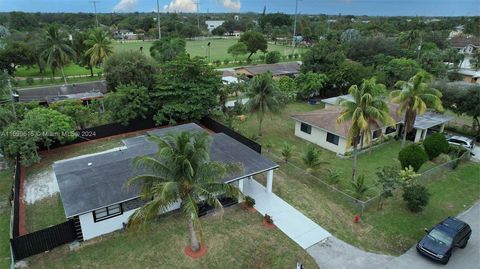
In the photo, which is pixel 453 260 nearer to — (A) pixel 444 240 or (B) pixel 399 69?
(A) pixel 444 240

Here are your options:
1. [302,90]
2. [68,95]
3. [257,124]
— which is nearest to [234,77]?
[302,90]

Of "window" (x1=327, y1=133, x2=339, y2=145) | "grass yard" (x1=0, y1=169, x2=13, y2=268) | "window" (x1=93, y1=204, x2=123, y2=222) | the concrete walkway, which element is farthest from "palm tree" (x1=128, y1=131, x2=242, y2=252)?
"window" (x1=327, y1=133, x2=339, y2=145)

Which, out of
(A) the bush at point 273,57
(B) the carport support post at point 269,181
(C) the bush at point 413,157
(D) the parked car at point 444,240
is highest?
(A) the bush at point 273,57

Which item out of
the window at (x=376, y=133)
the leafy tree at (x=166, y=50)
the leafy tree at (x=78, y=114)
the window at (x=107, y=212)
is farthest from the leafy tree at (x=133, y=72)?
the window at (x=376, y=133)

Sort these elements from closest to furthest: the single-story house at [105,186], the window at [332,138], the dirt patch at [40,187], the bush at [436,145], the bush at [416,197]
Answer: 1. the single-story house at [105,186]
2. the bush at [416,197]
3. the dirt patch at [40,187]
4. the bush at [436,145]
5. the window at [332,138]

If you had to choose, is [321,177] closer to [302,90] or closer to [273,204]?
[273,204]

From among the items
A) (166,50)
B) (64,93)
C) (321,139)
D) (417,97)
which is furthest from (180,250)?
(166,50)

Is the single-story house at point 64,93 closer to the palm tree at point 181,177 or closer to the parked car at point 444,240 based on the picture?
the palm tree at point 181,177
